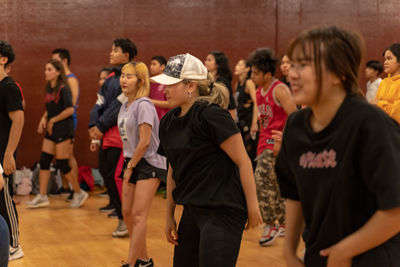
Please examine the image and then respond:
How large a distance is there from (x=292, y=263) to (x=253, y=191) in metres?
0.84

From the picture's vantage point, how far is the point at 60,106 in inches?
281

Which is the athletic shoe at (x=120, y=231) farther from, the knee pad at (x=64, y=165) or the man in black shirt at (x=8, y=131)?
the knee pad at (x=64, y=165)

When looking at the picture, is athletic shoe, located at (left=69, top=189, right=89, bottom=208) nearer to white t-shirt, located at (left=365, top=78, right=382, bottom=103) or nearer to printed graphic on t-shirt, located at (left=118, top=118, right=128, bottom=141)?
printed graphic on t-shirt, located at (left=118, top=118, right=128, bottom=141)

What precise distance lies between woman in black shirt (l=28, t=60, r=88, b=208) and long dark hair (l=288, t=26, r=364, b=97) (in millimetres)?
5793

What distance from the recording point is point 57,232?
5648 millimetres

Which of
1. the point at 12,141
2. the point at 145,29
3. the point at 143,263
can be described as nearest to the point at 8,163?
the point at 12,141

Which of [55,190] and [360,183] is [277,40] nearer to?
[55,190]

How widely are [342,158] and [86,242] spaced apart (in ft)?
13.4

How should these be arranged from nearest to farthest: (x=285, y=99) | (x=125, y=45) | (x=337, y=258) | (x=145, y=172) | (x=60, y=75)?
(x=337, y=258), (x=145, y=172), (x=285, y=99), (x=125, y=45), (x=60, y=75)

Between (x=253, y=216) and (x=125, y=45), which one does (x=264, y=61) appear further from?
(x=253, y=216)

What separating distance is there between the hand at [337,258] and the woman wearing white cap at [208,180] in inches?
39.0

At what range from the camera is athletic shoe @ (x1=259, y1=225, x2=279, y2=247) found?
503 cm

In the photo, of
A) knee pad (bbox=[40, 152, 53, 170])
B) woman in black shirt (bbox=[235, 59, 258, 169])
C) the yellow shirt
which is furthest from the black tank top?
knee pad (bbox=[40, 152, 53, 170])

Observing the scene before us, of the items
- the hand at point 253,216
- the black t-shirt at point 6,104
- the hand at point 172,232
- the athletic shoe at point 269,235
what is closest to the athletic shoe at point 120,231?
the athletic shoe at point 269,235
